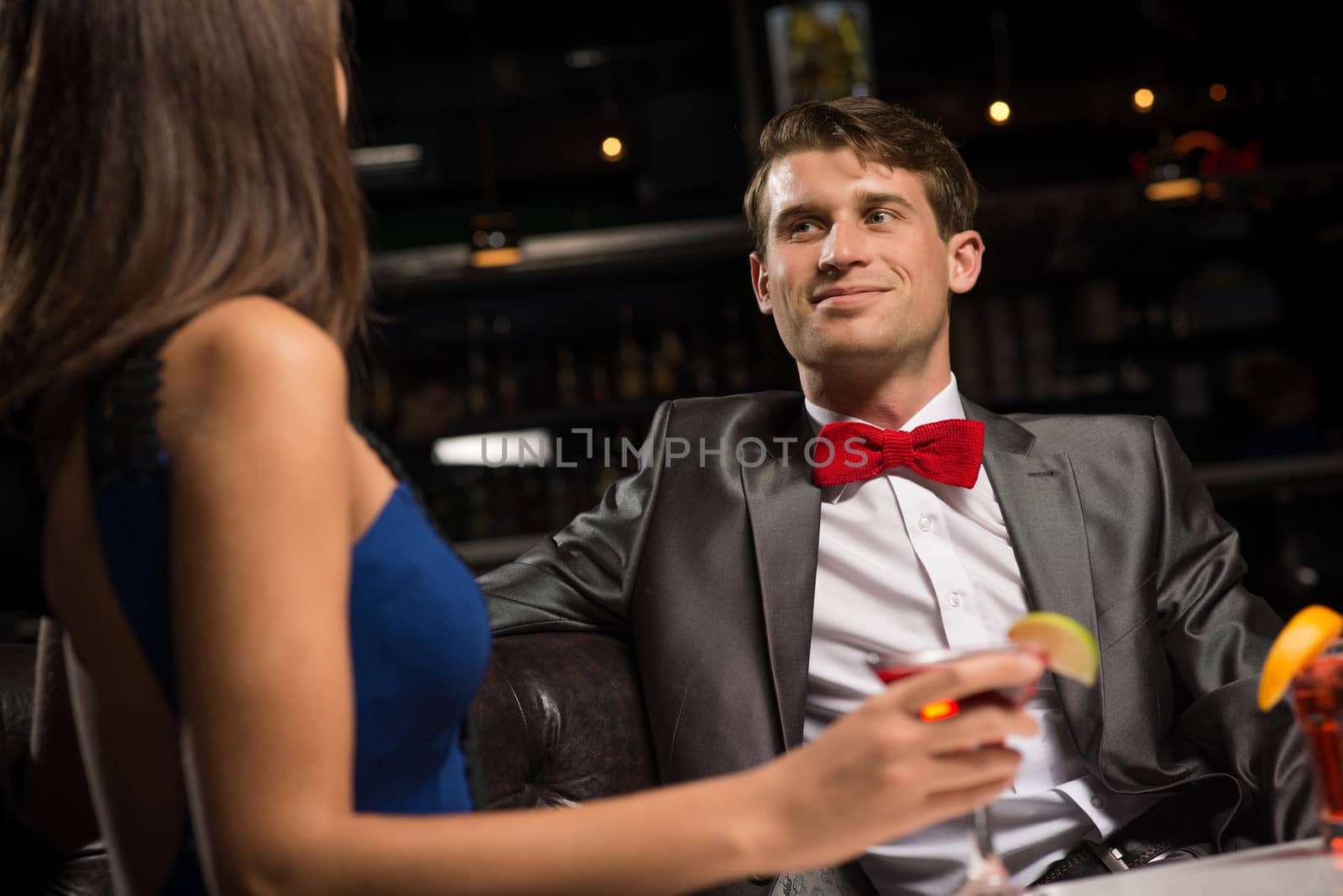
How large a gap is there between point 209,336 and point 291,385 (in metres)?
0.08

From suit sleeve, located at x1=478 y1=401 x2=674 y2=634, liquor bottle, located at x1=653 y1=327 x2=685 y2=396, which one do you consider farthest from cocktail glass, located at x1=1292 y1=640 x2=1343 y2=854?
liquor bottle, located at x1=653 y1=327 x2=685 y2=396

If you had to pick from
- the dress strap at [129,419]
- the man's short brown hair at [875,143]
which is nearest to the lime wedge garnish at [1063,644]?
the dress strap at [129,419]

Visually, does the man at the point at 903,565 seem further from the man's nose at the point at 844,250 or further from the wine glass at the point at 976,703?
the wine glass at the point at 976,703

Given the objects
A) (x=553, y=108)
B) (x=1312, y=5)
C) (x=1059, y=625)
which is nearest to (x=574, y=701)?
→ (x=1059, y=625)

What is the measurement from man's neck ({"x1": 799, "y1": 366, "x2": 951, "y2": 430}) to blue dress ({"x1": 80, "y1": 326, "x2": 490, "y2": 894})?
4.20ft

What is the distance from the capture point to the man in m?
1.91

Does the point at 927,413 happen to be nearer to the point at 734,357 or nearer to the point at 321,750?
the point at 321,750

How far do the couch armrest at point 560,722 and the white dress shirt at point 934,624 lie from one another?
11.5 inches

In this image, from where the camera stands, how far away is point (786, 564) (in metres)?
2.03

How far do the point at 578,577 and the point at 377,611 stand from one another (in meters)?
1.06

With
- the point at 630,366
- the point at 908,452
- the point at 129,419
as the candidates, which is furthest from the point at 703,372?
the point at 129,419

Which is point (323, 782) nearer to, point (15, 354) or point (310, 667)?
point (310, 667)

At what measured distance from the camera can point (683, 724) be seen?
6.37ft

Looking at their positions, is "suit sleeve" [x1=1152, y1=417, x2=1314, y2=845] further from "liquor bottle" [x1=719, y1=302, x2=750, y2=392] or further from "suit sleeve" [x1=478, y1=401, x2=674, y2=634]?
"liquor bottle" [x1=719, y1=302, x2=750, y2=392]
